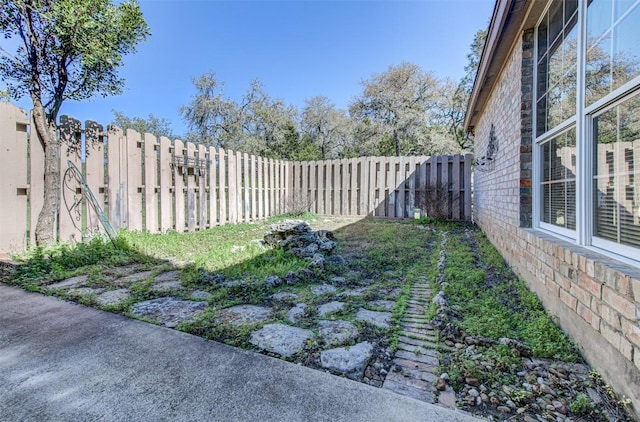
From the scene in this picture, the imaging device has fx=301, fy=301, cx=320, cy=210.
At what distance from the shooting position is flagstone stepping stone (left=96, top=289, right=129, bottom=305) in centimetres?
239

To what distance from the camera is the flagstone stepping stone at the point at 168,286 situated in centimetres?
272

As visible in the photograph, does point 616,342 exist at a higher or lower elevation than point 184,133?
lower

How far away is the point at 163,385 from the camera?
53.9 inches

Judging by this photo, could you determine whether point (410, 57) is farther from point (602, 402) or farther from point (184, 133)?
point (602, 402)

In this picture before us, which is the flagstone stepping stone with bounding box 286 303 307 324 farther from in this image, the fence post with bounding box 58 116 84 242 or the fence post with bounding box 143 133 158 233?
the fence post with bounding box 143 133 158 233

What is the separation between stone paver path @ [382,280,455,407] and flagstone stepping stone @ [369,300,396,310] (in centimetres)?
15

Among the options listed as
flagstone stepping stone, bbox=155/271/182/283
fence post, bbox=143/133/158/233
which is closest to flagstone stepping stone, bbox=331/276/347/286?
→ flagstone stepping stone, bbox=155/271/182/283

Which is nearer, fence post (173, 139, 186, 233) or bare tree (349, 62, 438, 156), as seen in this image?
fence post (173, 139, 186, 233)

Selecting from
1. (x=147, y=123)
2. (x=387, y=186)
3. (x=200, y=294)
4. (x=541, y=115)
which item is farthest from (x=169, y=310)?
(x=147, y=123)

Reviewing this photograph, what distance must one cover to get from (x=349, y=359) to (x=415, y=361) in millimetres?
346

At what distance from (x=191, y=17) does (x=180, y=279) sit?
815 centimetres

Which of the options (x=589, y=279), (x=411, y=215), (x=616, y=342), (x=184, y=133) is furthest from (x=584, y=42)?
(x=184, y=133)

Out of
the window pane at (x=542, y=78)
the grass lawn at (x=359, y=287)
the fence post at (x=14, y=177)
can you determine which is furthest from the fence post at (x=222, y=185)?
the window pane at (x=542, y=78)

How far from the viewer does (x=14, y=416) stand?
1.17 meters
